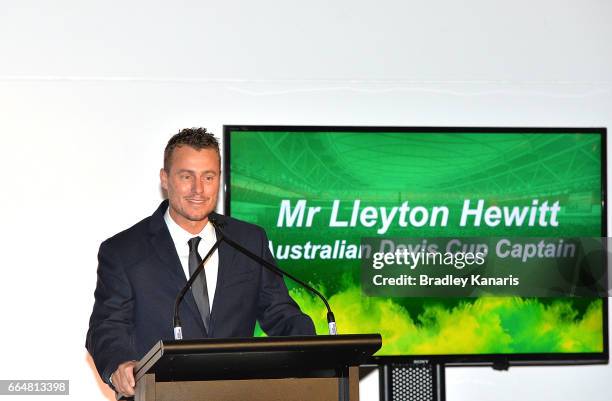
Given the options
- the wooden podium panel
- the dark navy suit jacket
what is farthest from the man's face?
the wooden podium panel

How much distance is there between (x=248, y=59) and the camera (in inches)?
196

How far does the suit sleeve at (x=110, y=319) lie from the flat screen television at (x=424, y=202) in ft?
4.94

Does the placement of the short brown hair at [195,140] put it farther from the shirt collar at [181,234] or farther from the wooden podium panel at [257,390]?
the wooden podium panel at [257,390]

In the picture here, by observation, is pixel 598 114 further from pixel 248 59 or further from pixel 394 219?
pixel 248 59

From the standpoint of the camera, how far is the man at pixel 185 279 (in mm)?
3318

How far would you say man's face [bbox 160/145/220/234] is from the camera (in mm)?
3373

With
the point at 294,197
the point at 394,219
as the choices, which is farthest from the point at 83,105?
the point at 394,219

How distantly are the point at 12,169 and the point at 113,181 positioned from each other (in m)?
0.47

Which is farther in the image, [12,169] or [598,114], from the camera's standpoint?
[598,114]

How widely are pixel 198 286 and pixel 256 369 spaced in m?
0.75

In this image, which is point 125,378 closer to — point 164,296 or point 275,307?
point 164,296

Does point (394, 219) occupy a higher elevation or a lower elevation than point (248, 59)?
lower

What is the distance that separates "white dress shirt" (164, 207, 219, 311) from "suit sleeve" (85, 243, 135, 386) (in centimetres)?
23

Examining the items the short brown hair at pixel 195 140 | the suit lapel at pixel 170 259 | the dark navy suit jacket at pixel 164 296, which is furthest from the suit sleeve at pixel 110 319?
the short brown hair at pixel 195 140
